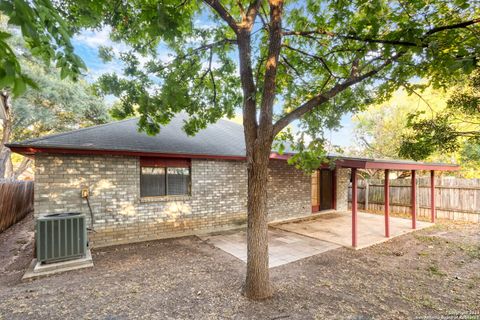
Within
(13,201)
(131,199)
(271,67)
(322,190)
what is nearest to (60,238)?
(131,199)

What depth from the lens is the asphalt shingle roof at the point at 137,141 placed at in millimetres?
5886

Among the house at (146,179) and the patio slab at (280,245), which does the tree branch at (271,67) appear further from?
the house at (146,179)

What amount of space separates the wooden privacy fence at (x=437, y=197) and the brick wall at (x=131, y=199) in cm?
621

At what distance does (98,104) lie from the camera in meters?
18.0

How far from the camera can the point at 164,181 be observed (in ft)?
24.9

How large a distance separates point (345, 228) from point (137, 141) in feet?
25.2

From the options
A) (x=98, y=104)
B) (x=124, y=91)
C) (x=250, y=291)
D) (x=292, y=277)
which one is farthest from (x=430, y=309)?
(x=98, y=104)

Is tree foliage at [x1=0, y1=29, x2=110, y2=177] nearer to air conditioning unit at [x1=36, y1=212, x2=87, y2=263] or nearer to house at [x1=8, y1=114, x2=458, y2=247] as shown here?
house at [x1=8, y1=114, x2=458, y2=247]

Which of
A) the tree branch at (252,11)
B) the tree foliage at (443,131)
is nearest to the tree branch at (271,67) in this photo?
the tree branch at (252,11)

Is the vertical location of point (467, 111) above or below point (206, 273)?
above

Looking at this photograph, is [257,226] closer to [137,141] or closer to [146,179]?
[146,179]

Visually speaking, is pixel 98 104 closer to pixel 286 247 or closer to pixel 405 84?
pixel 286 247

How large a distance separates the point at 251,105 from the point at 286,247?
4.36 meters

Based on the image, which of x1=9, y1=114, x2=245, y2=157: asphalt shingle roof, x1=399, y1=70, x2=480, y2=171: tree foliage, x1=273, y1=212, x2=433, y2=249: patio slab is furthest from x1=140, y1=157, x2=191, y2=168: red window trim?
x1=399, y1=70, x2=480, y2=171: tree foliage
